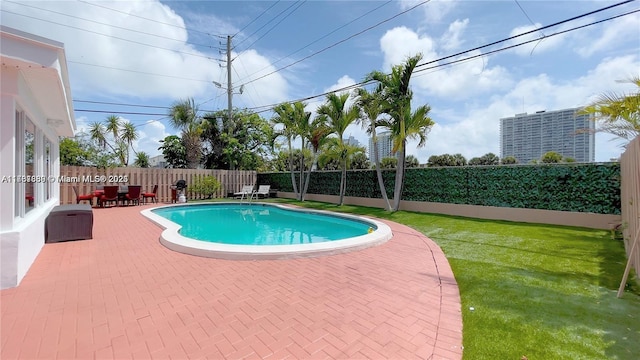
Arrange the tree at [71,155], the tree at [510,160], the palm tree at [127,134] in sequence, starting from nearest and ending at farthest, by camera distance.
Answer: the tree at [71,155] < the tree at [510,160] < the palm tree at [127,134]

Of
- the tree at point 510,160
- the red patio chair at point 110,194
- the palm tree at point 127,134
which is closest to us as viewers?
the red patio chair at point 110,194

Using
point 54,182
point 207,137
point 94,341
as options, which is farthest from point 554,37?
point 207,137

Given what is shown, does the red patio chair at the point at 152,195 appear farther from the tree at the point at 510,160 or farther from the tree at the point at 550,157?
the tree at the point at 550,157

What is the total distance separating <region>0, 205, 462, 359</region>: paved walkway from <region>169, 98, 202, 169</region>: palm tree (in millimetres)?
20007

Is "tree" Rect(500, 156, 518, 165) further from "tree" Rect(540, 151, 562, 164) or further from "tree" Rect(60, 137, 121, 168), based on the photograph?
"tree" Rect(60, 137, 121, 168)

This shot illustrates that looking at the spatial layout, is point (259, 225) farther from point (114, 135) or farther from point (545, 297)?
point (114, 135)

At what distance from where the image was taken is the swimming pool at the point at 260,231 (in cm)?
581

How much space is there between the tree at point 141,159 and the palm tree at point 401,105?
26532 mm

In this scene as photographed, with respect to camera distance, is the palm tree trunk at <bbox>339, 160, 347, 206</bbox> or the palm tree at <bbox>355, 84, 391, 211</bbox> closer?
the palm tree at <bbox>355, 84, 391, 211</bbox>

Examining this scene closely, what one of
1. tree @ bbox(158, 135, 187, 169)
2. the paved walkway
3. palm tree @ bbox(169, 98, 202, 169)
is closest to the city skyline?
palm tree @ bbox(169, 98, 202, 169)

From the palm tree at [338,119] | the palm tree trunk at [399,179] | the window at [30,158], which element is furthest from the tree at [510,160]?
the window at [30,158]

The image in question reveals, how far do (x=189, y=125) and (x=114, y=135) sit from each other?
984cm

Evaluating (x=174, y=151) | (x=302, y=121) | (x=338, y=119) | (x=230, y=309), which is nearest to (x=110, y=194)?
(x=302, y=121)

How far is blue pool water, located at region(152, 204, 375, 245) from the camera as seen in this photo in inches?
368
